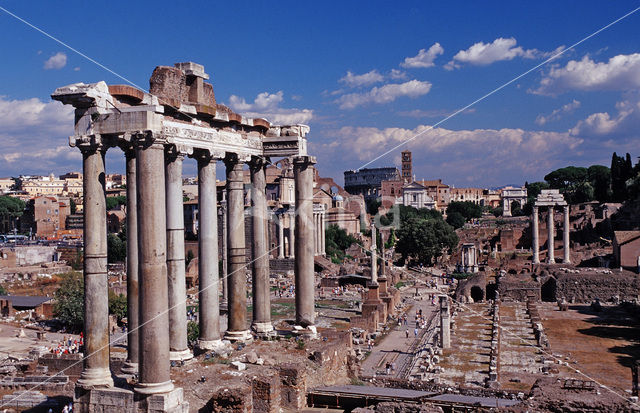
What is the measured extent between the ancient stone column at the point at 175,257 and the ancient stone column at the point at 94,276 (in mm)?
1965

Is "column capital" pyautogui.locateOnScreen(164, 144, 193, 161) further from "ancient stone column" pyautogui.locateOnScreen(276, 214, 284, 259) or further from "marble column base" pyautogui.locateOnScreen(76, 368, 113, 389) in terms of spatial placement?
Answer: "ancient stone column" pyautogui.locateOnScreen(276, 214, 284, 259)

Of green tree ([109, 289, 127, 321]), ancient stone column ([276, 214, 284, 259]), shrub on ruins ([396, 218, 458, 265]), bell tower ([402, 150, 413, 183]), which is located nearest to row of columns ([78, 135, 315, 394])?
green tree ([109, 289, 127, 321])

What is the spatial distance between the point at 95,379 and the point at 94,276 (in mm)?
1877

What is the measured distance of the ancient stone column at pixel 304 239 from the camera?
54.1 feet

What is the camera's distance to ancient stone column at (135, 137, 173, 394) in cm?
1088

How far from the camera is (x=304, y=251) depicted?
54.3 ft

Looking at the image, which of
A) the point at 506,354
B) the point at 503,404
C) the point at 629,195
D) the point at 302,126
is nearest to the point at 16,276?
the point at 506,354

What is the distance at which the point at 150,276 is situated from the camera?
10898 mm

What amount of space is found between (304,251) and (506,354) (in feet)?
55.3

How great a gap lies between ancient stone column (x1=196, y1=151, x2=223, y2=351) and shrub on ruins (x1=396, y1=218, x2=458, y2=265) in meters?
60.2

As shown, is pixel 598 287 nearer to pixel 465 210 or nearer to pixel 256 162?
pixel 256 162

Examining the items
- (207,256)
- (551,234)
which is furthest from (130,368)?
(551,234)

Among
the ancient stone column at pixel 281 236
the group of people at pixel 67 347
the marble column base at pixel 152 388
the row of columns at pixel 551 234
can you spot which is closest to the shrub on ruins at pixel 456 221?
the ancient stone column at pixel 281 236

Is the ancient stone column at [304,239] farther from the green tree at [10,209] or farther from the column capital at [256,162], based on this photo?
the green tree at [10,209]
